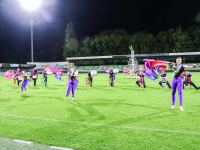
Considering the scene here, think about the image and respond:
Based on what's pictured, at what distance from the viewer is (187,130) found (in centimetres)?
511

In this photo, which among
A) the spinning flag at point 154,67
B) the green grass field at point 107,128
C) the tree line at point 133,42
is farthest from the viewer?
the tree line at point 133,42

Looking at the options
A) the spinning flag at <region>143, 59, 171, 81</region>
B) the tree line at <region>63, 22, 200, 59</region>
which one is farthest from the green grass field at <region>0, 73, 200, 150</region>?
the tree line at <region>63, 22, 200, 59</region>

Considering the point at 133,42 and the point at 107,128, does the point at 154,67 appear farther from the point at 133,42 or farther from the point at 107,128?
the point at 133,42

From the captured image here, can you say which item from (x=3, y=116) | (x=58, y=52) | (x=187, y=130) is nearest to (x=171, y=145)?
(x=187, y=130)

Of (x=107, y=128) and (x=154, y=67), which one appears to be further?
(x=154, y=67)

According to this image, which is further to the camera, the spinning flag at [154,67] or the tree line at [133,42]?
the tree line at [133,42]

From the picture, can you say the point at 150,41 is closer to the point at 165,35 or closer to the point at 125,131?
the point at 165,35

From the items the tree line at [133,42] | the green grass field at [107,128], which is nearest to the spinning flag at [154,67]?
the green grass field at [107,128]

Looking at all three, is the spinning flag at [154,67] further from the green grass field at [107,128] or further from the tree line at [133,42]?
the tree line at [133,42]

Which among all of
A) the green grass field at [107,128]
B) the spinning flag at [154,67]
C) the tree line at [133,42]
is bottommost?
the green grass field at [107,128]

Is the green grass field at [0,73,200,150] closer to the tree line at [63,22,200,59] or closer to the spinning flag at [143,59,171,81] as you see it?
the spinning flag at [143,59,171,81]

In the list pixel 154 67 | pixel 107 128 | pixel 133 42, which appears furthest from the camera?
pixel 133 42

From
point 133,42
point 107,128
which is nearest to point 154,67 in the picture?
point 107,128

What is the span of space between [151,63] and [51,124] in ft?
17.9
